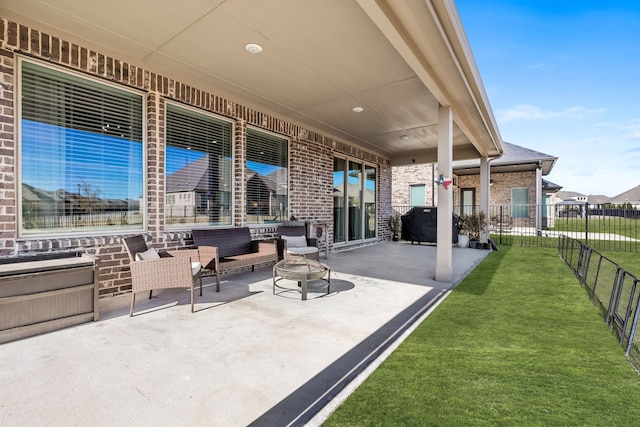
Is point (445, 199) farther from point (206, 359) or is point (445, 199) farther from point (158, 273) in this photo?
point (158, 273)

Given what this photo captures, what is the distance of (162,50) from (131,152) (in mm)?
1465

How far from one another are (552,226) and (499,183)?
466 cm

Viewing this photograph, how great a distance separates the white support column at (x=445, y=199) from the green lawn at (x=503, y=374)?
1188mm

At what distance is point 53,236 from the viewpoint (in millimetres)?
3539

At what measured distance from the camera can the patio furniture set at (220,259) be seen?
331 centimetres

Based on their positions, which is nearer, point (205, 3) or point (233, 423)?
point (233, 423)

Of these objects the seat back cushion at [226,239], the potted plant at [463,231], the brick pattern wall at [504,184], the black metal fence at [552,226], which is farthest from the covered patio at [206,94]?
the brick pattern wall at [504,184]

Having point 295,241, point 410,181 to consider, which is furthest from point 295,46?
point 410,181

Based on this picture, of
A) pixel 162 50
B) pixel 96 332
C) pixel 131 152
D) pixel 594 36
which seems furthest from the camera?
→ pixel 594 36

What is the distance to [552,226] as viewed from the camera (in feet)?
56.0

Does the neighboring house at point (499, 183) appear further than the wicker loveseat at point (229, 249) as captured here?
Yes

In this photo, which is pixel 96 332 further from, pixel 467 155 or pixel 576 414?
pixel 467 155

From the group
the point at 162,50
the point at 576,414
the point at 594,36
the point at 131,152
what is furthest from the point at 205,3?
the point at 594,36

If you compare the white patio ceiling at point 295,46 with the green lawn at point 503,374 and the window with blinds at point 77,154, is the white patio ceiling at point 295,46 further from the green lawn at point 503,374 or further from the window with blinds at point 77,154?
the green lawn at point 503,374
